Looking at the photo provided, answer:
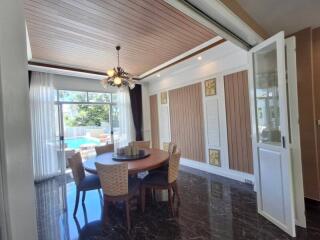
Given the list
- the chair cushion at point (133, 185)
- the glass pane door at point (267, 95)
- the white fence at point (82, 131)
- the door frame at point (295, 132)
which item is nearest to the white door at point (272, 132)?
the glass pane door at point (267, 95)

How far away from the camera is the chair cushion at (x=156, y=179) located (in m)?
2.73

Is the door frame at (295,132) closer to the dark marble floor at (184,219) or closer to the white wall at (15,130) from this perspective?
the dark marble floor at (184,219)

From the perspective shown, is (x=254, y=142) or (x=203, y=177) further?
(x=203, y=177)

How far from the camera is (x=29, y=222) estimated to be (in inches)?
19.8

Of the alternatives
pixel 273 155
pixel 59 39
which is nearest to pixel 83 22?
Answer: pixel 59 39

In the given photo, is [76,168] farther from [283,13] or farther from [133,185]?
[283,13]

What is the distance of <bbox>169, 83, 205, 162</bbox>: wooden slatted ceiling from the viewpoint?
15.4 feet

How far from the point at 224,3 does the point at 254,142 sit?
176 cm

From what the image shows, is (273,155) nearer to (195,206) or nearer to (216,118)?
(195,206)

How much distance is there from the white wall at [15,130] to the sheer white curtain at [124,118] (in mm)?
5562

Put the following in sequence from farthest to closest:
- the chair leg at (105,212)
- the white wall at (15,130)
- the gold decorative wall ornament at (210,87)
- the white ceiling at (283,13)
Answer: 1. the gold decorative wall ornament at (210,87)
2. the chair leg at (105,212)
3. the white ceiling at (283,13)
4. the white wall at (15,130)

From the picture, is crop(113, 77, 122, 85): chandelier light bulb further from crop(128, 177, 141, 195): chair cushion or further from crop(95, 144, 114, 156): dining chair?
crop(128, 177, 141, 195): chair cushion

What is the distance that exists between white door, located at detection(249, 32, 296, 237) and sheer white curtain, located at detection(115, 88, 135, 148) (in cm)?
428

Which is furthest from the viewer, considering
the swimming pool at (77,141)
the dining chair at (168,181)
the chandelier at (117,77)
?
the swimming pool at (77,141)
